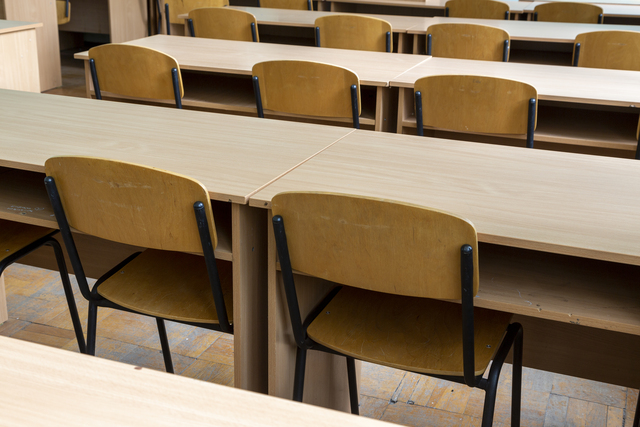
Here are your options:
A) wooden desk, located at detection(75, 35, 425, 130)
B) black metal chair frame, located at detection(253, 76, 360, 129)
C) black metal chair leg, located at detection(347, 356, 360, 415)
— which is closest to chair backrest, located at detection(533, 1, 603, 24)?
wooden desk, located at detection(75, 35, 425, 130)

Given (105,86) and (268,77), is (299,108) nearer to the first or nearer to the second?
(268,77)

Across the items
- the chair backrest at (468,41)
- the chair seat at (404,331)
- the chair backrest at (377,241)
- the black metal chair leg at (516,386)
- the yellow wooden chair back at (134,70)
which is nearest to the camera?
the chair backrest at (377,241)

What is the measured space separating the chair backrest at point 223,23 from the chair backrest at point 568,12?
2.28m

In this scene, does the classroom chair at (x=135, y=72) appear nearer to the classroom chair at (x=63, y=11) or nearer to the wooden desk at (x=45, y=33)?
the wooden desk at (x=45, y=33)

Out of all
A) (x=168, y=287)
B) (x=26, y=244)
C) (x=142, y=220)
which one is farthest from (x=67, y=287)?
(x=142, y=220)

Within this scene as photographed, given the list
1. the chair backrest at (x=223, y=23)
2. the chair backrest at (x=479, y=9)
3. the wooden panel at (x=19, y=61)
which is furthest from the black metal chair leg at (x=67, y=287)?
the chair backrest at (x=479, y=9)

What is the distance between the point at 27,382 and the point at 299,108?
2.21 m

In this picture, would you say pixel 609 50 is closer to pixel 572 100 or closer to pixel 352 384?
pixel 572 100

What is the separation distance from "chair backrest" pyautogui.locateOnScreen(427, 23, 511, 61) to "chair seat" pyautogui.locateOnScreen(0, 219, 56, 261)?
2.68m

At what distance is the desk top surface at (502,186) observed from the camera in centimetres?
126

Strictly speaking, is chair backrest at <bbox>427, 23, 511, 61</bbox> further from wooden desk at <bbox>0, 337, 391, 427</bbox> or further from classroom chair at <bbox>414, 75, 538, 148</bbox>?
wooden desk at <bbox>0, 337, 391, 427</bbox>

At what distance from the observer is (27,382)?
2.20ft

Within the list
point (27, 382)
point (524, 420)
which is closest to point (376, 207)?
point (27, 382)

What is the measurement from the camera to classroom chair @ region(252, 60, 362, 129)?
8.75 ft
